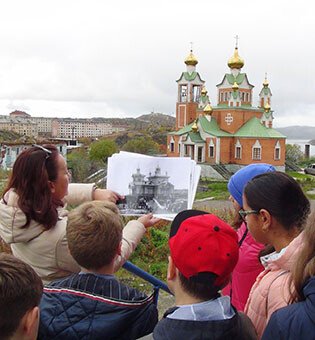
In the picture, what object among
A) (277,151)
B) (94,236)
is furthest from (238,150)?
(94,236)

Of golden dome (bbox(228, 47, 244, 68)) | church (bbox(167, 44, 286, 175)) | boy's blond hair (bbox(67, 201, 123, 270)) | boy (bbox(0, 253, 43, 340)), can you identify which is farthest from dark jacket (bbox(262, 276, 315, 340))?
golden dome (bbox(228, 47, 244, 68))

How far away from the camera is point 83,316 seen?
1.53m

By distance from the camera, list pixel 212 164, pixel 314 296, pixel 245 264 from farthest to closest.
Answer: pixel 212 164
pixel 245 264
pixel 314 296

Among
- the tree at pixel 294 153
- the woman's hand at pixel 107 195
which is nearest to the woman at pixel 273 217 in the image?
the woman's hand at pixel 107 195

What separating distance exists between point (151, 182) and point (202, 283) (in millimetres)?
1030

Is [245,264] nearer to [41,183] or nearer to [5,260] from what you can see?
[41,183]

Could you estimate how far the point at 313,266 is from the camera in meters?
1.28

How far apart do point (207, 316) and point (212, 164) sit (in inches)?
1112

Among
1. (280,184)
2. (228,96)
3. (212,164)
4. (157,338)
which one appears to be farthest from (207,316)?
(228,96)

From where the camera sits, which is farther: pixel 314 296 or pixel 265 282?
pixel 265 282

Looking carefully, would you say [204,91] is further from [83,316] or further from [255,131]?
[83,316]

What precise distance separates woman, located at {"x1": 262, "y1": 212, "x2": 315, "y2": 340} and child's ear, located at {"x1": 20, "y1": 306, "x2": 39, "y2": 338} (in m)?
0.79

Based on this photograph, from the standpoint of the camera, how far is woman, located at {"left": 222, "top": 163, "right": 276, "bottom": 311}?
212 centimetres

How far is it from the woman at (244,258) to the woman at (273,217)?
1.11 ft
